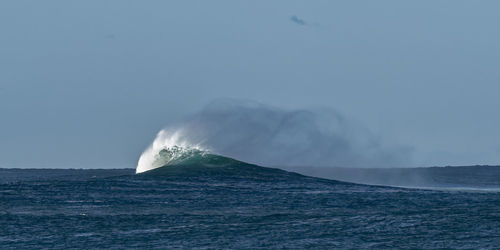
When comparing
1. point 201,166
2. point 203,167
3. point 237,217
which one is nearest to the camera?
point 237,217

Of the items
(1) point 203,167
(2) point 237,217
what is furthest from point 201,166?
(2) point 237,217

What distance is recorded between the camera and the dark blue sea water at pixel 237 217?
122 ft

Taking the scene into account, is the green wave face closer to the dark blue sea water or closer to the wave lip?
the wave lip

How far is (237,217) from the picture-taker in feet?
152

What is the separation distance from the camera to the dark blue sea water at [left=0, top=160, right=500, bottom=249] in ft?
122

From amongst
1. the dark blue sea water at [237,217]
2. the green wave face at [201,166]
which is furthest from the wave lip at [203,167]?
the dark blue sea water at [237,217]

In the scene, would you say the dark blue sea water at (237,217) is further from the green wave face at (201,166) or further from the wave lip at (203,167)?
the green wave face at (201,166)

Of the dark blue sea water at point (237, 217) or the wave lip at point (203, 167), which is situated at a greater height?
the wave lip at point (203, 167)

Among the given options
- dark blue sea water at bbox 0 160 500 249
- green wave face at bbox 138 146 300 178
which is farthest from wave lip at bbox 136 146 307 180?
dark blue sea water at bbox 0 160 500 249

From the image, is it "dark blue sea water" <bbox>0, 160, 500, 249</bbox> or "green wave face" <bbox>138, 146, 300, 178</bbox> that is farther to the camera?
"green wave face" <bbox>138, 146, 300, 178</bbox>

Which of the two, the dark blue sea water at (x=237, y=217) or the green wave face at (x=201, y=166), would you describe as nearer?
the dark blue sea water at (x=237, y=217)

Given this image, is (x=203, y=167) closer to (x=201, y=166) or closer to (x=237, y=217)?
(x=201, y=166)

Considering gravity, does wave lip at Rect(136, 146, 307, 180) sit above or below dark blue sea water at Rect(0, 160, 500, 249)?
above

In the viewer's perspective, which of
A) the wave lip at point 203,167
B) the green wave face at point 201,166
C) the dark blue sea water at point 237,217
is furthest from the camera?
the green wave face at point 201,166
